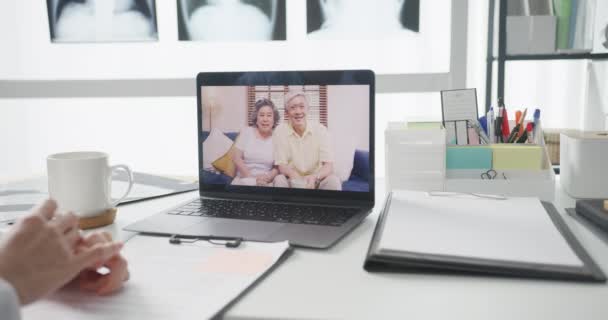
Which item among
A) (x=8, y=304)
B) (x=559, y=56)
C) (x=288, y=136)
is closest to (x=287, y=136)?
(x=288, y=136)

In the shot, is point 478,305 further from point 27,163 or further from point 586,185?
point 27,163

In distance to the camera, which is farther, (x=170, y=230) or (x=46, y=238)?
(x=170, y=230)

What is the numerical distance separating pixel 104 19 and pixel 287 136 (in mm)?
1594

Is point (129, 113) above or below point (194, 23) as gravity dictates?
below

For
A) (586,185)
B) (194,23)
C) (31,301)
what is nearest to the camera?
(31,301)

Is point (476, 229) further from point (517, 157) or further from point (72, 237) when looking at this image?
point (72, 237)

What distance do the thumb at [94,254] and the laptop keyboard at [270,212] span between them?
32 cm

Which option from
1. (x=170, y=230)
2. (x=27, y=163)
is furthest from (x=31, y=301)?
(x=27, y=163)

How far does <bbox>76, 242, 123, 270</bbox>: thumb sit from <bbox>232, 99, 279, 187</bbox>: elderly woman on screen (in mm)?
423

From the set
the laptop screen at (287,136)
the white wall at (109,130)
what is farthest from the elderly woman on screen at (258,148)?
the white wall at (109,130)

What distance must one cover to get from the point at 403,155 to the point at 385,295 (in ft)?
1.63

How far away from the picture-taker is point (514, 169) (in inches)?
41.3

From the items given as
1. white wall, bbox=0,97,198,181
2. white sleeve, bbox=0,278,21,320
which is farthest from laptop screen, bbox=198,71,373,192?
white wall, bbox=0,97,198,181

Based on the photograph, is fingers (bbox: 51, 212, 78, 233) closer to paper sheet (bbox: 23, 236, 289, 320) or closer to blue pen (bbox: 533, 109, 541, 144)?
paper sheet (bbox: 23, 236, 289, 320)
